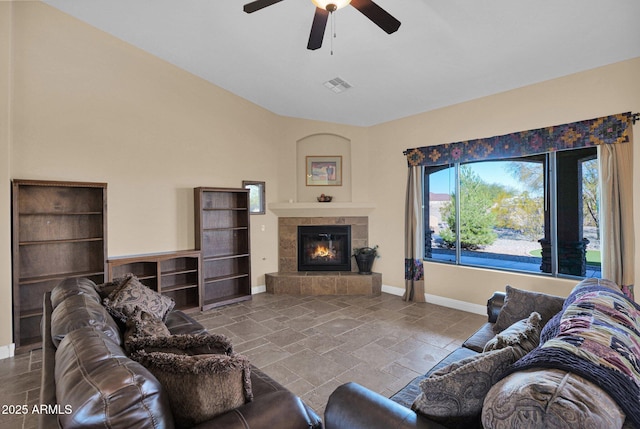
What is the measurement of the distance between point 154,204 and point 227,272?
1586mm

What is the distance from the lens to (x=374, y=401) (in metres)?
1.35

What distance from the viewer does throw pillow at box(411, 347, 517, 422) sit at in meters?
1.23

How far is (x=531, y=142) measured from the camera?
384 centimetres

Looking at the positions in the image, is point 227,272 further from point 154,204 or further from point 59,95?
point 59,95

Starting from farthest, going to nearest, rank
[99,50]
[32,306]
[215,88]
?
[215,88] → [99,50] → [32,306]

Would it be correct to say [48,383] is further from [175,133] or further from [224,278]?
[175,133]

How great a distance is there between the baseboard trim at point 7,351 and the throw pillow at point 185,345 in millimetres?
2747

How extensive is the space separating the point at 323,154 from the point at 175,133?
8.38 ft

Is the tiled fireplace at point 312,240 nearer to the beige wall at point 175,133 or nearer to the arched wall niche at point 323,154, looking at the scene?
the beige wall at point 175,133

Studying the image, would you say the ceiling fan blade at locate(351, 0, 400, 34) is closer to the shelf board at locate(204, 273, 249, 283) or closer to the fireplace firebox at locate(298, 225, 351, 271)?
the fireplace firebox at locate(298, 225, 351, 271)

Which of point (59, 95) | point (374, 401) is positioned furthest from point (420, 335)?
point (59, 95)

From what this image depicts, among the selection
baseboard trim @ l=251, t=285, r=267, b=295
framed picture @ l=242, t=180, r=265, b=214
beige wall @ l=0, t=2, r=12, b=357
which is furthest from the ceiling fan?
baseboard trim @ l=251, t=285, r=267, b=295

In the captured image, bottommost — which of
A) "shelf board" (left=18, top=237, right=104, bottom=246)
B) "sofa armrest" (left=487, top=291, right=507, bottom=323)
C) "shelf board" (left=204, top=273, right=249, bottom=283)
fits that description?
"shelf board" (left=204, top=273, right=249, bottom=283)

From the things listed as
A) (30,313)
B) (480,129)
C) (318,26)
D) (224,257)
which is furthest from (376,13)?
(30,313)
